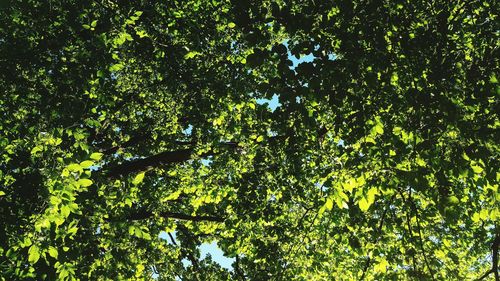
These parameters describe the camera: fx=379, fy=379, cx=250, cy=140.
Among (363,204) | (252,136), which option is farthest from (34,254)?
(252,136)

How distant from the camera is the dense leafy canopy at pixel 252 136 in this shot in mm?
5066

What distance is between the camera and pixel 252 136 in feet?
29.1

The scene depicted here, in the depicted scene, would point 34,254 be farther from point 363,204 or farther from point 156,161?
point 156,161

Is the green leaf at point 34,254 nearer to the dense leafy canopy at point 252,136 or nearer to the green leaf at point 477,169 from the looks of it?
the dense leafy canopy at point 252,136

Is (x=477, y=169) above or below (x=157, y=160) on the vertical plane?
below

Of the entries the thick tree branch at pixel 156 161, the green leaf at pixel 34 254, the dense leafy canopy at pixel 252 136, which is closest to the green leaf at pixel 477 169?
the dense leafy canopy at pixel 252 136

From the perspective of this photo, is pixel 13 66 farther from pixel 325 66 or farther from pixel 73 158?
pixel 325 66

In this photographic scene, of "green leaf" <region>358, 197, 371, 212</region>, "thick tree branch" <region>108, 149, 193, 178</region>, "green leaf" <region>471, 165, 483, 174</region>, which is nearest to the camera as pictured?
"green leaf" <region>471, 165, 483, 174</region>

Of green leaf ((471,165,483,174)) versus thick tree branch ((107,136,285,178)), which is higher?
thick tree branch ((107,136,285,178))

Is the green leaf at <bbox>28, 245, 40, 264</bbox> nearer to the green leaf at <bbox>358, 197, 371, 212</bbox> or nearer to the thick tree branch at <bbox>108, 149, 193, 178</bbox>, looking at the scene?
the green leaf at <bbox>358, 197, 371, 212</bbox>

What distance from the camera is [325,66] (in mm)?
4824

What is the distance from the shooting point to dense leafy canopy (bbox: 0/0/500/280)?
5.07 metres

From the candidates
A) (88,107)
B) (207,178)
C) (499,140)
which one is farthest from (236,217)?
(499,140)

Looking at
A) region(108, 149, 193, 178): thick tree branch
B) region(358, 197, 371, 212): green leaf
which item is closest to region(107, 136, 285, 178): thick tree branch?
region(108, 149, 193, 178): thick tree branch
